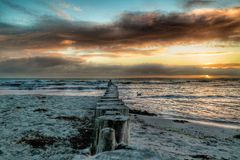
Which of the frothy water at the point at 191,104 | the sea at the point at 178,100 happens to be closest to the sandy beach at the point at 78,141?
the frothy water at the point at 191,104

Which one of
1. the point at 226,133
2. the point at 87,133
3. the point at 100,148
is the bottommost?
the point at 226,133

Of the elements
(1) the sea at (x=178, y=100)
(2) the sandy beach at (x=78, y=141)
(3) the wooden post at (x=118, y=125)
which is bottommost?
(1) the sea at (x=178, y=100)

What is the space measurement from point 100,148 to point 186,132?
669 cm

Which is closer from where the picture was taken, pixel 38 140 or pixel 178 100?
pixel 38 140

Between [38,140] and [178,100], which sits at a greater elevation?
[38,140]

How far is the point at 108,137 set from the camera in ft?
7.97

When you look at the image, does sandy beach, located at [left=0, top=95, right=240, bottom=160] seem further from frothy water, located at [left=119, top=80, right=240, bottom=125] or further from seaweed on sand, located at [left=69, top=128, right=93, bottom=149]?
frothy water, located at [left=119, top=80, right=240, bottom=125]

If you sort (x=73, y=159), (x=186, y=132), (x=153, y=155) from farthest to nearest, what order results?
1. (x=186, y=132)
2. (x=73, y=159)
3. (x=153, y=155)

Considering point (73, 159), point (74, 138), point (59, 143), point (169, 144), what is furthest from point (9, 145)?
point (169, 144)

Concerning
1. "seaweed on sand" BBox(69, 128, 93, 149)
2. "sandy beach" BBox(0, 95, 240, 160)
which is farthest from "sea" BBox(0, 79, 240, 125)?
"seaweed on sand" BBox(69, 128, 93, 149)

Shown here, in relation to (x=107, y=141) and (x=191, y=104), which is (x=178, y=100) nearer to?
(x=191, y=104)

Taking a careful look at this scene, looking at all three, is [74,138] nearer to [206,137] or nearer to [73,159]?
[73,159]

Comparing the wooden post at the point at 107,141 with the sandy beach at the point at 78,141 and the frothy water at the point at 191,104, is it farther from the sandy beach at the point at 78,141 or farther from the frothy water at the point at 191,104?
the frothy water at the point at 191,104

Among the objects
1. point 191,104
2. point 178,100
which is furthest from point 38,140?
point 178,100
